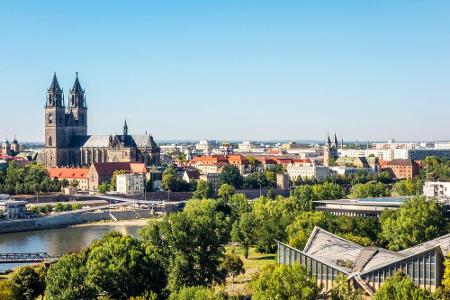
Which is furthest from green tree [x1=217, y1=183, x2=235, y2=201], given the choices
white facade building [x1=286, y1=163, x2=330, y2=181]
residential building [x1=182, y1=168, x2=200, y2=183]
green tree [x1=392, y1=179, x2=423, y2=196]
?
white facade building [x1=286, y1=163, x2=330, y2=181]

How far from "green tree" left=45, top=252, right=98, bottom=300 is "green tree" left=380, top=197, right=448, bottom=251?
15348 millimetres

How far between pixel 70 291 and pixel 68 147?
7433cm

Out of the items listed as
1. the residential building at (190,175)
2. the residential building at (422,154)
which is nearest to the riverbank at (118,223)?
the residential building at (190,175)

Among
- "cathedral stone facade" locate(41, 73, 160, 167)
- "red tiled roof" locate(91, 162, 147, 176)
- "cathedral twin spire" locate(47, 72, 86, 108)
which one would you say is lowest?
"red tiled roof" locate(91, 162, 147, 176)

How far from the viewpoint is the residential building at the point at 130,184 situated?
75000 millimetres

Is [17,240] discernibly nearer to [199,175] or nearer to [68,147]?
[199,175]

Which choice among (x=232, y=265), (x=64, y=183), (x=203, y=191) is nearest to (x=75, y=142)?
(x=64, y=183)

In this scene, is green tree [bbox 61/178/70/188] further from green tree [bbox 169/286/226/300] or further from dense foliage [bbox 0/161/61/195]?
green tree [bbox 169/286/226/300]

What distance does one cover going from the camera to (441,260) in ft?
79.9

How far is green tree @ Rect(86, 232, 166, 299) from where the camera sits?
24000mm

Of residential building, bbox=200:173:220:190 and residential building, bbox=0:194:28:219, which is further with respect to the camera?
residential building, bbox=200:173:220:190

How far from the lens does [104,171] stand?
8138cm

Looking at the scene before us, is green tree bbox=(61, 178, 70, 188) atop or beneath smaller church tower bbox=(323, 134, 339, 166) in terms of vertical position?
beneath

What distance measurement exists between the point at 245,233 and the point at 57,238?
50.3 feet
